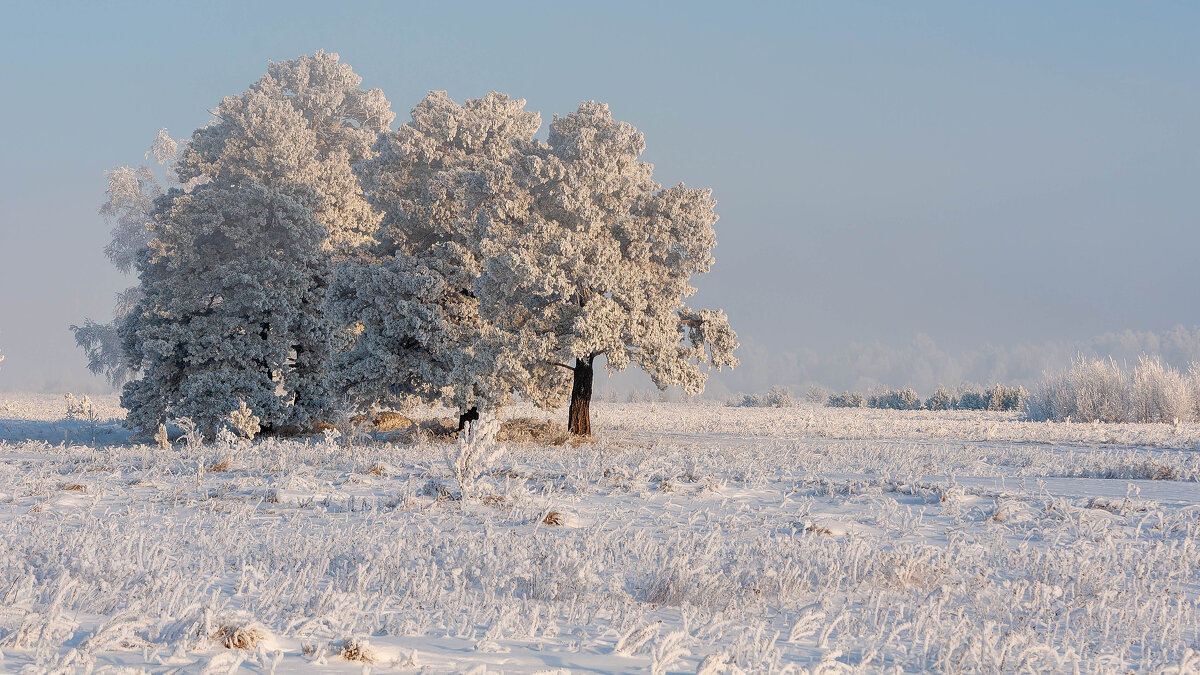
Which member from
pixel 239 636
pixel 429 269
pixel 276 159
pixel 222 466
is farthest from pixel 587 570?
pixel 276 159

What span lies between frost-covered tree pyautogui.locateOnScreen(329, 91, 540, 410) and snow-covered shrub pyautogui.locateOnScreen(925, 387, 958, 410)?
44.0m

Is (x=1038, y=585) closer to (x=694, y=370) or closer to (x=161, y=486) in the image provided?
(x=161, y=486)

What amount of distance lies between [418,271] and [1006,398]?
4621cm

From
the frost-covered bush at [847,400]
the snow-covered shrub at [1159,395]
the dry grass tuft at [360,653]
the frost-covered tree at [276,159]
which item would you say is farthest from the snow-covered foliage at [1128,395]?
the dry grass tuft at [360,653]

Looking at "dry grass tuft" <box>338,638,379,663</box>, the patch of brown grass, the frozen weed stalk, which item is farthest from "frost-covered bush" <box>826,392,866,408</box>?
"dry grass tuft" <box>338,638,379,663</box>

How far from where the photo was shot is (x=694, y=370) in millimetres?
25094

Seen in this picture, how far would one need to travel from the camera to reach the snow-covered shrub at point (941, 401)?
200ft

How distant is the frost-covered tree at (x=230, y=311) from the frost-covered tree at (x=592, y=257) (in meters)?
7.23

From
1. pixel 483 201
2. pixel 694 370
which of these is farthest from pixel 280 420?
pixel 694 370

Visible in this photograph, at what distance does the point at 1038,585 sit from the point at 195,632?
240 inches

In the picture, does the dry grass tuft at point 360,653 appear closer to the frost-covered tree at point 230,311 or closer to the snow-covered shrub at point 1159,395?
the frost-covered tree at point 230,311

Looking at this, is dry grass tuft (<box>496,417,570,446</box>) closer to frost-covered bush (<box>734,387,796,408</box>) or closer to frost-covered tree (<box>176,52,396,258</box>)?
frost-covered tree (<box>176,52,396,258</box>)

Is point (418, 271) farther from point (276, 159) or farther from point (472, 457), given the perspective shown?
point (472, 457)

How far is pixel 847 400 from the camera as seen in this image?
225 ft
